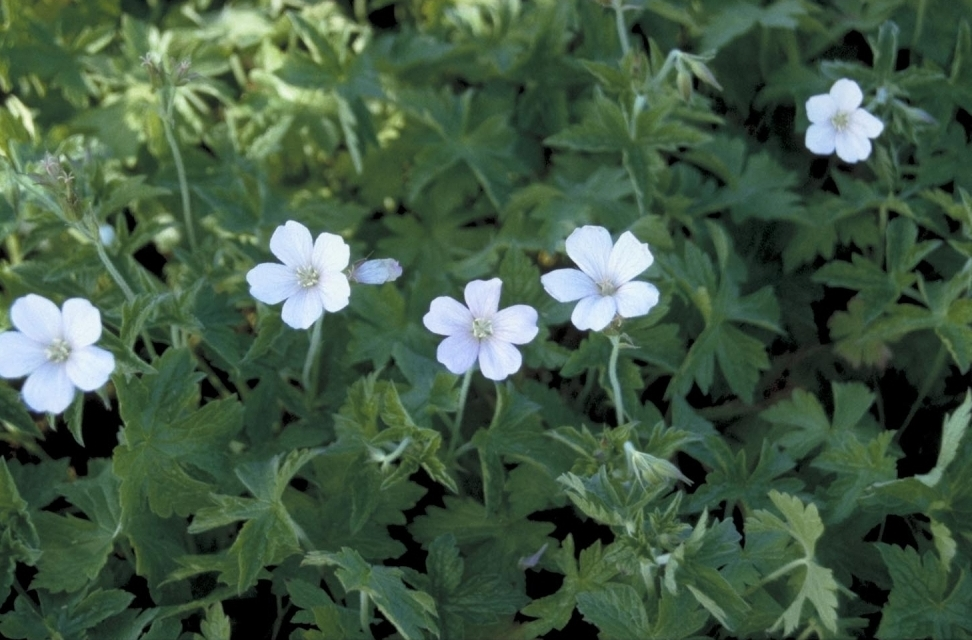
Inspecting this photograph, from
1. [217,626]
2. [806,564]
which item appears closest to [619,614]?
[806,564]

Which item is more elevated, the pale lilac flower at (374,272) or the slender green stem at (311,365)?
the pale lilac flower at (374,272)

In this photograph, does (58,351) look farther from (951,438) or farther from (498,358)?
(951,438)

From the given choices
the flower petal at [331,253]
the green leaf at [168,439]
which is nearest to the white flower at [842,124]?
the flower petal at [331,253]

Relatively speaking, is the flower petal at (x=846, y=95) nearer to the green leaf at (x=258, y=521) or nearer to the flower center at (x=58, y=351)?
the green leaf at (x=258, y=521)

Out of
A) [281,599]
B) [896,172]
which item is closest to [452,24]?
[896,172]

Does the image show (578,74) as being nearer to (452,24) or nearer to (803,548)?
(452,24)
